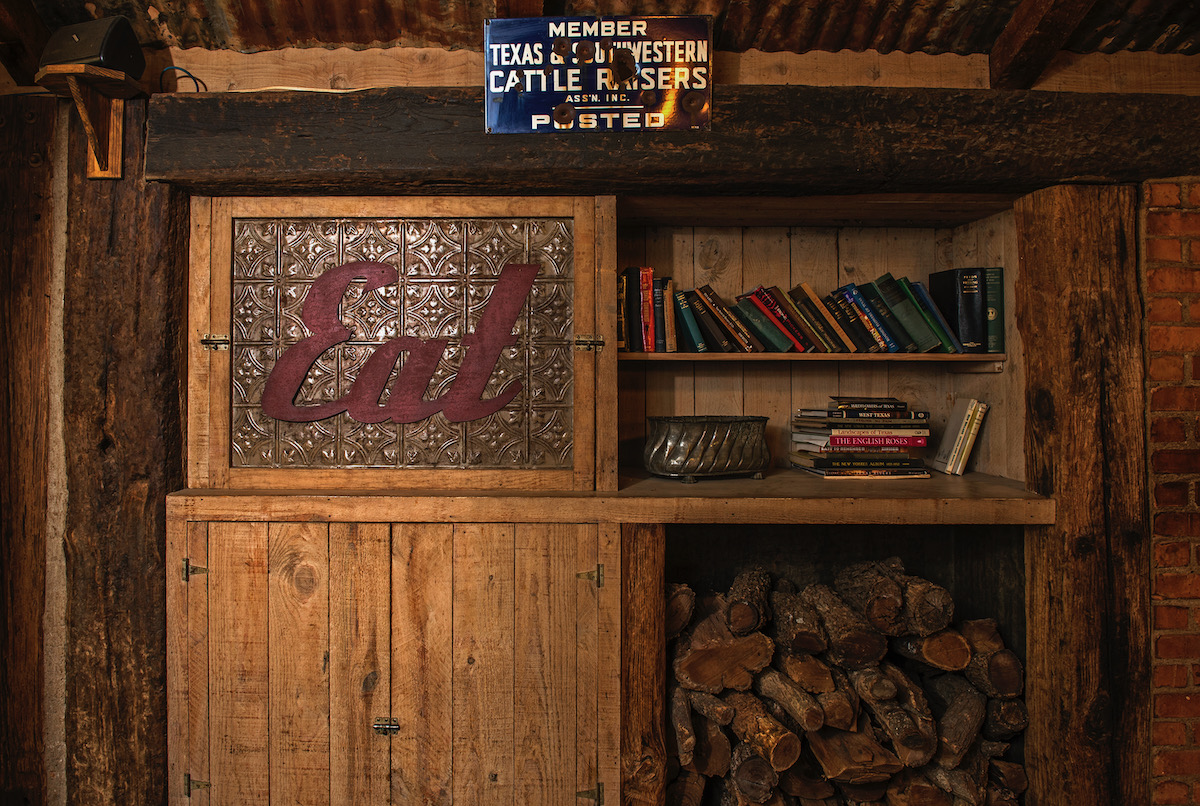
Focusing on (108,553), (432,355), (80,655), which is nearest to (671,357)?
(432,355)

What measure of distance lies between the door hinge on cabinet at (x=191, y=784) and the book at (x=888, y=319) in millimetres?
2490

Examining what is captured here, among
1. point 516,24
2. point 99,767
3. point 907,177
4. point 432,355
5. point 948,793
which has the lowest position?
point 948,793

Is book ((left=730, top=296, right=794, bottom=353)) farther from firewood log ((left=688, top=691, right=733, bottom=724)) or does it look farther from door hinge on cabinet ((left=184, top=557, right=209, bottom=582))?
door hinge on cabinet ((left=184, top=557, right=209, bottom=582))

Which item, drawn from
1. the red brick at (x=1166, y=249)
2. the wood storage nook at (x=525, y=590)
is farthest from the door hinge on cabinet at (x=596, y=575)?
the red brick at (x=1166, y=249)

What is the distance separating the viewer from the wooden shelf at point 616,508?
5.80 ft

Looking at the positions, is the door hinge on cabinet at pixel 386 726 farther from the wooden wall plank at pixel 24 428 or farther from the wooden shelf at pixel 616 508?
the wooden wall plank at pixel 24 428

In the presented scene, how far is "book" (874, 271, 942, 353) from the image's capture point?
2082 millimetres

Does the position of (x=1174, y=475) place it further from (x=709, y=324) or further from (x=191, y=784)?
(x=191, y=784)

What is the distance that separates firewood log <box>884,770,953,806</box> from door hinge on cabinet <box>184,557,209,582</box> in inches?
82.9

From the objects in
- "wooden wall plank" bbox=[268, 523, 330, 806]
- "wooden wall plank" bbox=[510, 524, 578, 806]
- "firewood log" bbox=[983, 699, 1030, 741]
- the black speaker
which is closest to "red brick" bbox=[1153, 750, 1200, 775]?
"firewood log" bbox=[983, 699, 1030, 741]

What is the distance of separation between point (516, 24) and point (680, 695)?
6.60 feet

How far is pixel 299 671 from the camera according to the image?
177 centimetres

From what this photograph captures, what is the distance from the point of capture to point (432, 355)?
186 cm

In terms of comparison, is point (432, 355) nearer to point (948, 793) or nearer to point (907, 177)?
point (907, 177)
